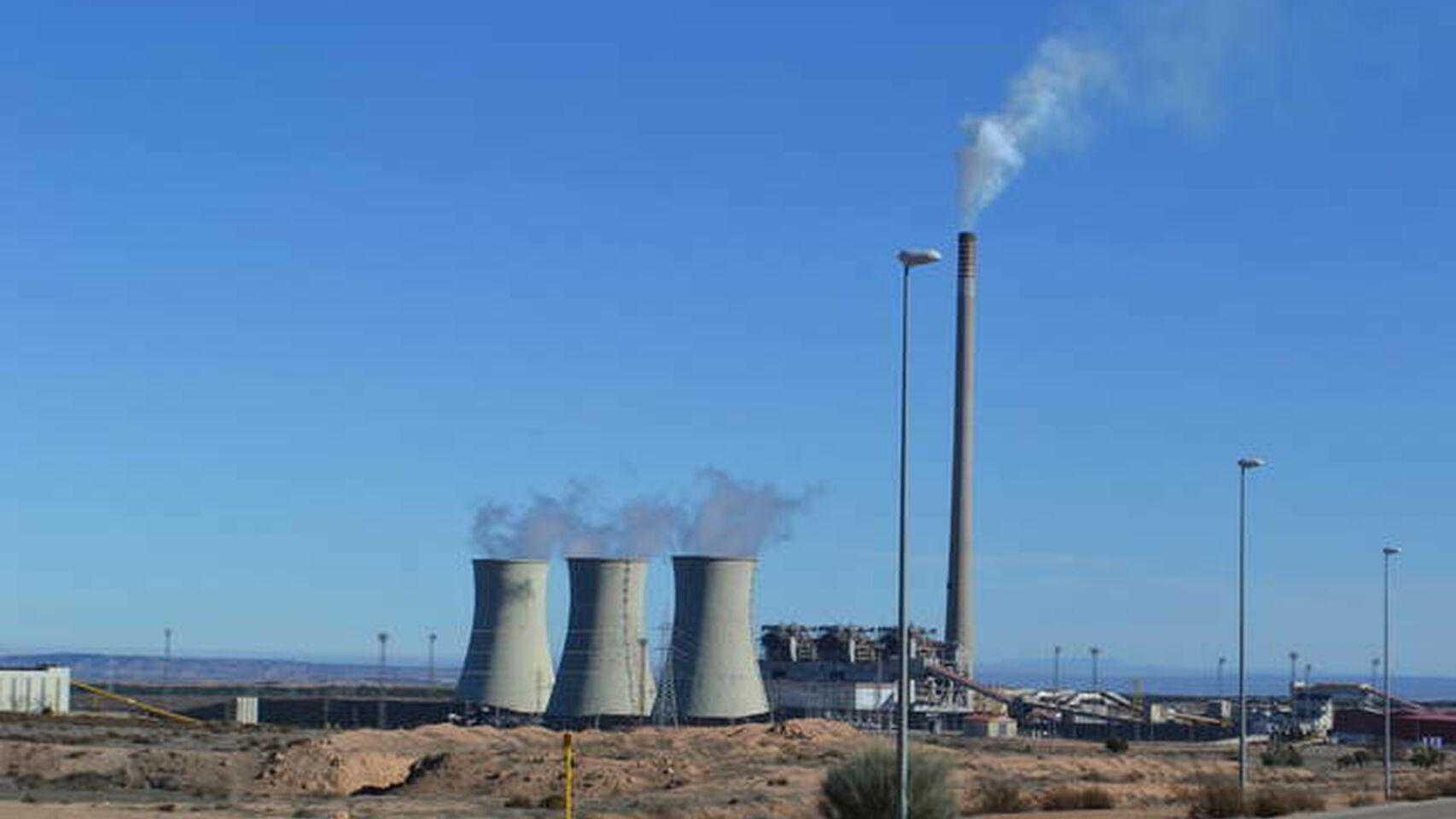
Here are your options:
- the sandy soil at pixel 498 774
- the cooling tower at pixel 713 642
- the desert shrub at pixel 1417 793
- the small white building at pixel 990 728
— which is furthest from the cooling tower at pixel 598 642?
the desert shrub at pixel 1417 793

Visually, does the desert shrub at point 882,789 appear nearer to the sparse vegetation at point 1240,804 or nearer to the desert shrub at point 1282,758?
the sparse vegetation at point 1240,804

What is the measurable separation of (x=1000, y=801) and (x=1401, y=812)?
783 cm

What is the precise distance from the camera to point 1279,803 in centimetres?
3691

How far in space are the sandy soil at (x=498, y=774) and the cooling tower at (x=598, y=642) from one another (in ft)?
18.5

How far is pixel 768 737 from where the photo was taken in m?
61.1

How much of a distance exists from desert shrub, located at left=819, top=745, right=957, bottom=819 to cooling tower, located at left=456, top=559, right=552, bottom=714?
151ft

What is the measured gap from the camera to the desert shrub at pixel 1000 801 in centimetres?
3966

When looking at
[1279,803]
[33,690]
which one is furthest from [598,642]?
[1279,803]

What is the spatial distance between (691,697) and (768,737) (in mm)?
10872

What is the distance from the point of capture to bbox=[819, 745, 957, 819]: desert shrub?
26781mm

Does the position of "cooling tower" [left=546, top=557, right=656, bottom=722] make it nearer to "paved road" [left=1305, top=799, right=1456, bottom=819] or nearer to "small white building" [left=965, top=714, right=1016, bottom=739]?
"small white building" [left=965, top=714, right=1016, bottom=739]

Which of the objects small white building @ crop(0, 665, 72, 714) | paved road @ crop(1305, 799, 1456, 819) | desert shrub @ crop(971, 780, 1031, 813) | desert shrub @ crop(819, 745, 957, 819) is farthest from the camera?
→ small white building @ crop(0, 665, 72, 714)

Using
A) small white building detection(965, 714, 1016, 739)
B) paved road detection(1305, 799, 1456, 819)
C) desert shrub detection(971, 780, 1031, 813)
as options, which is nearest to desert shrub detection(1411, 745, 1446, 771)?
small white building detection(965, 714, 1016, 739)

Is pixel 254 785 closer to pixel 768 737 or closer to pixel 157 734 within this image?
pixel 768 737
